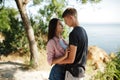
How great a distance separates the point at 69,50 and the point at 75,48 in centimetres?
12

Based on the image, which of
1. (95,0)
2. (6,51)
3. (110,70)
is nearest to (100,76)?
(110,70)

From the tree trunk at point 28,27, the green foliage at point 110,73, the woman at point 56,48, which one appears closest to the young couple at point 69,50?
the woman at point 56,48

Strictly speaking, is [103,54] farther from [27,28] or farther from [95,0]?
[27,28]

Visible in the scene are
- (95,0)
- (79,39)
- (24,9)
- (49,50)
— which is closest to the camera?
(79,39)

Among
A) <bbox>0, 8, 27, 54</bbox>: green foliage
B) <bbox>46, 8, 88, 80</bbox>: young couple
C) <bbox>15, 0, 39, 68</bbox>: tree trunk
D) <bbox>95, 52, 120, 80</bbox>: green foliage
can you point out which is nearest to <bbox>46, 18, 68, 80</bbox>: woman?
<bbox>46, 8, 88, 80</bbox>: young couple

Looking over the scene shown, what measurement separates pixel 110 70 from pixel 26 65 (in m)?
6.60

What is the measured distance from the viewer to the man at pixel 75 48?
371cm

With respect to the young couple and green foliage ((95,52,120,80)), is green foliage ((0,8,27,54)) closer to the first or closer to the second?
green foliage ((95,52,120,80))

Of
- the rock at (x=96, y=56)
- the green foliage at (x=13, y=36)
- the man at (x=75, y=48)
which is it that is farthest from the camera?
the green foliage at (x=13, y=36)

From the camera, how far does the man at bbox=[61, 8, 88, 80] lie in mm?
3714

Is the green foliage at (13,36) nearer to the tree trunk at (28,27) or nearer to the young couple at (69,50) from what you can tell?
the tree trunk at (28,27)

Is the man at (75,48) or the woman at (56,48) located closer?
the man at (75,48)

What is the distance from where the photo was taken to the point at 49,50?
4.07 meters

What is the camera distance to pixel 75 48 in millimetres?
3689
